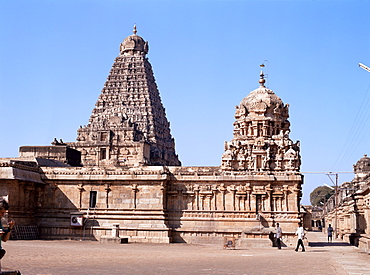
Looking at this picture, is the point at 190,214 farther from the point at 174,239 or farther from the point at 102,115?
the point at 102,115

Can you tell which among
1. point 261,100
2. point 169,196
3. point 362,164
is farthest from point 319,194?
point 169,196

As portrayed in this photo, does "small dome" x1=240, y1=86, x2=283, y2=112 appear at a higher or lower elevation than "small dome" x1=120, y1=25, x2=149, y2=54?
lower

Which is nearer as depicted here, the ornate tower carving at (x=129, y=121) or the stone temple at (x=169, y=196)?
the stone temple at (x=169, y=196)

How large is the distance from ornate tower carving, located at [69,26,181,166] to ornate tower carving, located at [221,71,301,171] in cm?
3217

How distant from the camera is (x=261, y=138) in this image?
4616 centimetres

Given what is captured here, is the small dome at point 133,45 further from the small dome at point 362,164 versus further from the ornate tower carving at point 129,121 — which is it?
the small dome at point 362,164

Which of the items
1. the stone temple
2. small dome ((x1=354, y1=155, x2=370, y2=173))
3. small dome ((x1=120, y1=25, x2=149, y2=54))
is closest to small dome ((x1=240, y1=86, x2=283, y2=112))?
the stone temple

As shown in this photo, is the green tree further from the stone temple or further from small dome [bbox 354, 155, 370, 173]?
the stone temple

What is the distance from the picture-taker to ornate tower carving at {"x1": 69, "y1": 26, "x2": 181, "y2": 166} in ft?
274

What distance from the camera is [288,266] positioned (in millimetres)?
20328

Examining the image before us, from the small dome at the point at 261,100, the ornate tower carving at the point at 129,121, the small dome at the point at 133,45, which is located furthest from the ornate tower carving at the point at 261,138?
the small dome at the point at 133,45

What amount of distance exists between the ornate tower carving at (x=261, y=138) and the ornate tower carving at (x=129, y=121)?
32169mm

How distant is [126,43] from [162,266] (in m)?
85.3

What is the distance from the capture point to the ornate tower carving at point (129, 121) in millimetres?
83375
